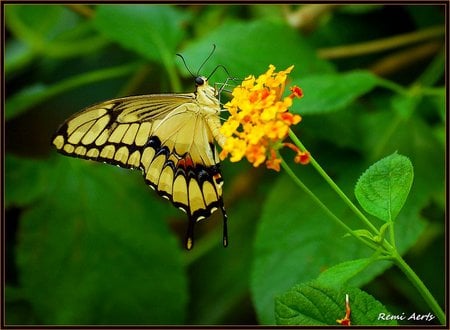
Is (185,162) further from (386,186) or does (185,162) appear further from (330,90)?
(386,186)

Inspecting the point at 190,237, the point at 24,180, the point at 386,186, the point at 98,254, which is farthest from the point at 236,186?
the point at 386,186

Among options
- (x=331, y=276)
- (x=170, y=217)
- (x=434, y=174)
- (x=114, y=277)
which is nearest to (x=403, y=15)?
(x=434, y=174)

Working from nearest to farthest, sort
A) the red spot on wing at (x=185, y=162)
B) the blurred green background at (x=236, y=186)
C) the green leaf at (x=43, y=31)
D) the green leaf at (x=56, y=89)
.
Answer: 1. the red spot on wing at (x=185, y=162)
2. the blurred green background at (x=236, y=186)
3. the green leaf at (x=56, y=89)
4. the green leaf at (x=43, y=31)

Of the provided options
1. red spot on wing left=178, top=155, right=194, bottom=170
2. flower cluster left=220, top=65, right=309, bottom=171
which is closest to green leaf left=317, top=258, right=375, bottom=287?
flower cluster left=220, top=65, right=309, bottom=171

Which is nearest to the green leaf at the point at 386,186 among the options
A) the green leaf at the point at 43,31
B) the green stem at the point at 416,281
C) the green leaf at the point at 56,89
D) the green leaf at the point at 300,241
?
the green stem at the point at 416,281

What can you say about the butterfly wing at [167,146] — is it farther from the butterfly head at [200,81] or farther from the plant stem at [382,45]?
the plant stem at [382,45]

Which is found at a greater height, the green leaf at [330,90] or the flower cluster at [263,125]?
the green leaf at [330,90]
